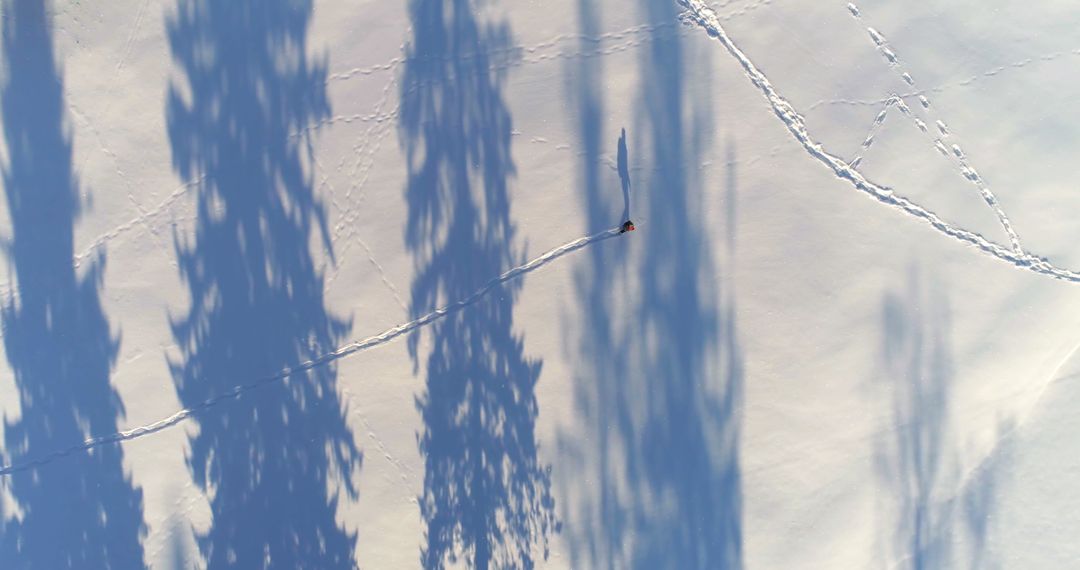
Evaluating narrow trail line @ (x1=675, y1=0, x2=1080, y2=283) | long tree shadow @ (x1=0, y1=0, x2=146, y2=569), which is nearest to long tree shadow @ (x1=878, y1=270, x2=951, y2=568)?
narrow trail line @ (x1=675, y1=0, x2=1080, y2=283)

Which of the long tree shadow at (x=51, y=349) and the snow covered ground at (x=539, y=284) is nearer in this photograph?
the snow covered ground at (x=539, y=284)

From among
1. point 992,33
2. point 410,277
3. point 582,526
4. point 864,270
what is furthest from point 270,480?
point 992,33

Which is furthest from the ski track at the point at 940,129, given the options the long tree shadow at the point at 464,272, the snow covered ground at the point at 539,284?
the long tree shadow at the point at 464,272

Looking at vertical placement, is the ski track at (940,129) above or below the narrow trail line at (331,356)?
above

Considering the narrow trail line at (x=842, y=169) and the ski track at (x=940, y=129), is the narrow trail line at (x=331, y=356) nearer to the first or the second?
the narrow trail line at (x=842, y=169)

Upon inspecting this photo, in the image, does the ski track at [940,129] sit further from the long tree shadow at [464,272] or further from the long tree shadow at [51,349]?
the long tree shadow at [51,349]

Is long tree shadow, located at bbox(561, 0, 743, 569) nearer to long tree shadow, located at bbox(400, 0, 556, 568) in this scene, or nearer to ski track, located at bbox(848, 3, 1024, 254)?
long tree shadow, located at bbox(400, 0, 556, 568)
